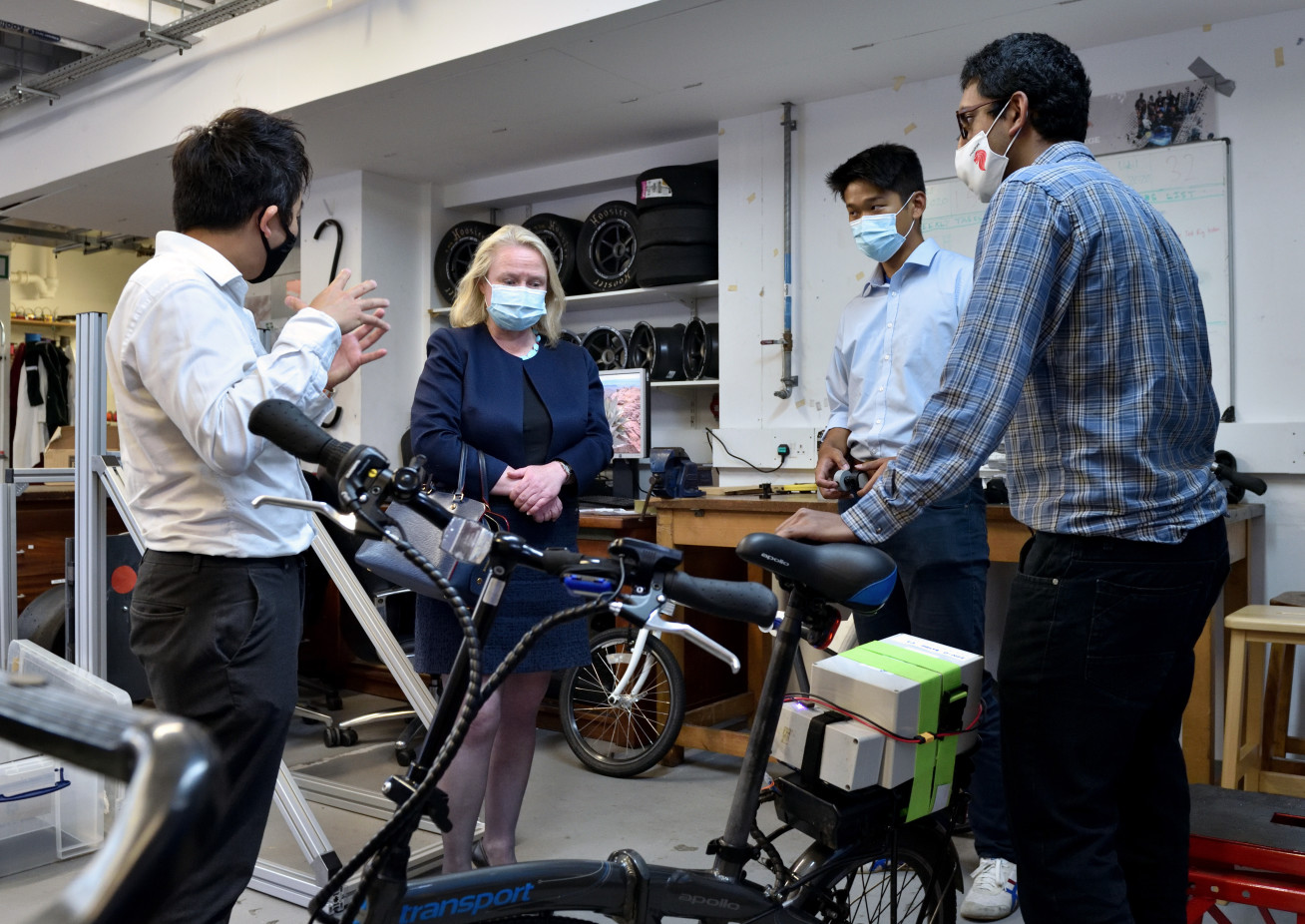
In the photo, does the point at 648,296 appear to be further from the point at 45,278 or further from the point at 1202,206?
the point at 45,278

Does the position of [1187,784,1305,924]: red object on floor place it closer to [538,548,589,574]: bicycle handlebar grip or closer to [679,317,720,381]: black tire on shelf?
[538,548,589,574]: bicycle handlebar grip

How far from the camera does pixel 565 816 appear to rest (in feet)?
9.06

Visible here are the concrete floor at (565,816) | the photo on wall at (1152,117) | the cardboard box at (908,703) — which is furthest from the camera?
the photo on wall at (1152,117)

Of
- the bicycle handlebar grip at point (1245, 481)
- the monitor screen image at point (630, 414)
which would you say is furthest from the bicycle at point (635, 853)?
the monitor screen image at point (630, 414)

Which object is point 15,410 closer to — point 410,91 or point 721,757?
point 410,91

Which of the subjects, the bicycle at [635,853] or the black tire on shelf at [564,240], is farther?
the black tire on shelf at [564,240]

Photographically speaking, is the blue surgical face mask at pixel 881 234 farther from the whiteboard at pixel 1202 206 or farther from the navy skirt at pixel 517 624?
the whiteboard at pixel 1202 206

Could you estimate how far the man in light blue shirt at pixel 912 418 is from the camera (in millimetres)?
2150

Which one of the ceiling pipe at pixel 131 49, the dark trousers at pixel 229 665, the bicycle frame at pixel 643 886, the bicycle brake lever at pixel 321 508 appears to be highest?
the ceiling pipe at pixel 131 49

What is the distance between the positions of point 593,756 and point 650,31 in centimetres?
234

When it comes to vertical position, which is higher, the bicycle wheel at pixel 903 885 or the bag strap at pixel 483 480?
the bag strap at pixel 483 480

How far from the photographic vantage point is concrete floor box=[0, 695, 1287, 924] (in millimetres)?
2270

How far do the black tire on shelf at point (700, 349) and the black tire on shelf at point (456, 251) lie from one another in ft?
4.32

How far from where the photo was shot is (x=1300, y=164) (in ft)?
10.6
